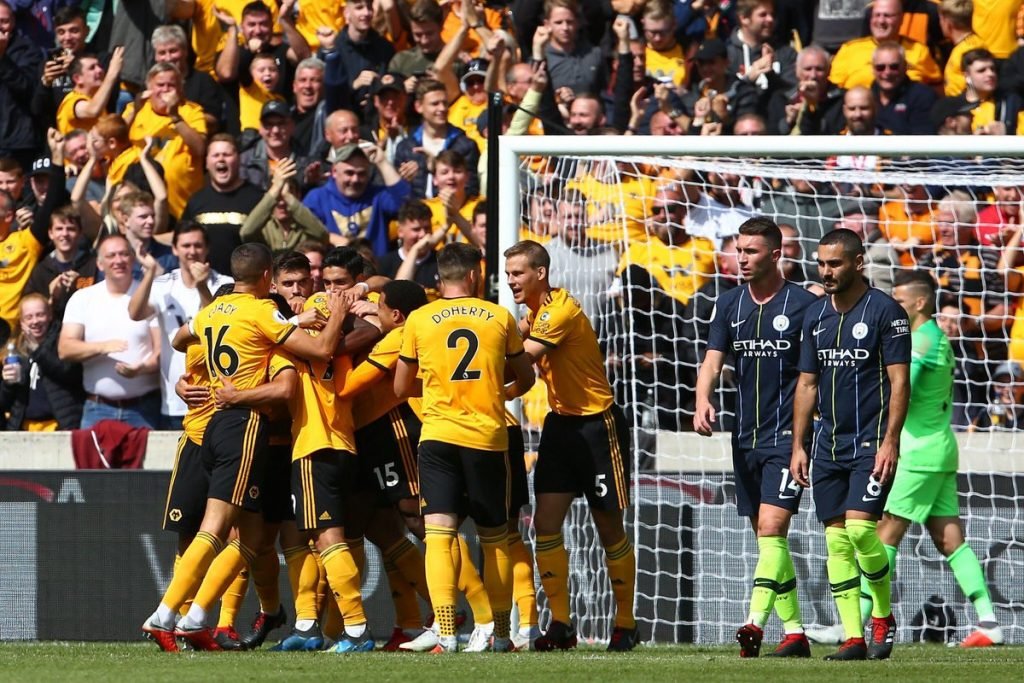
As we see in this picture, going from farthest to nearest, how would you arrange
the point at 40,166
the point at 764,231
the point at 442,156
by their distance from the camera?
the point at 40,166 < the point at 442,156 < the point at 764,231

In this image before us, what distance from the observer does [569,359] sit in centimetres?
866

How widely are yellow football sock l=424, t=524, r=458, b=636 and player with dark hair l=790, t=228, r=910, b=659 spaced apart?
1748 mm

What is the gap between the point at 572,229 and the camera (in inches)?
432

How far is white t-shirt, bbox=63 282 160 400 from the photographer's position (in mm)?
11711

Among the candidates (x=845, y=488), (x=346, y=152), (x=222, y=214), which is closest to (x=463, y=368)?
(x=845, y=488)

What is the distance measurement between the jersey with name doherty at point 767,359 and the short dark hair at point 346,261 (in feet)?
6.40

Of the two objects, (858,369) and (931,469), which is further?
(931,469)

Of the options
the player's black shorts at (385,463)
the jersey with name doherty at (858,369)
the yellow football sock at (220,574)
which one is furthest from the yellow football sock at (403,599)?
the jersey with name doherty at (858,369)

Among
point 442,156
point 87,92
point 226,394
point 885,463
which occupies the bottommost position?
point 885,463

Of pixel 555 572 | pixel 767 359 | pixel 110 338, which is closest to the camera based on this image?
pixel 767 359

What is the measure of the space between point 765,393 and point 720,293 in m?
3.01

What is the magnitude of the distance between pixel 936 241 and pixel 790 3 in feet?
11.7

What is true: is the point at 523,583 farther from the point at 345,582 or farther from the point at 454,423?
the point at 454,423

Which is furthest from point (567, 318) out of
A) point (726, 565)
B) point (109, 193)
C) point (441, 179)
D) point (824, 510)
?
point (109, 193)
